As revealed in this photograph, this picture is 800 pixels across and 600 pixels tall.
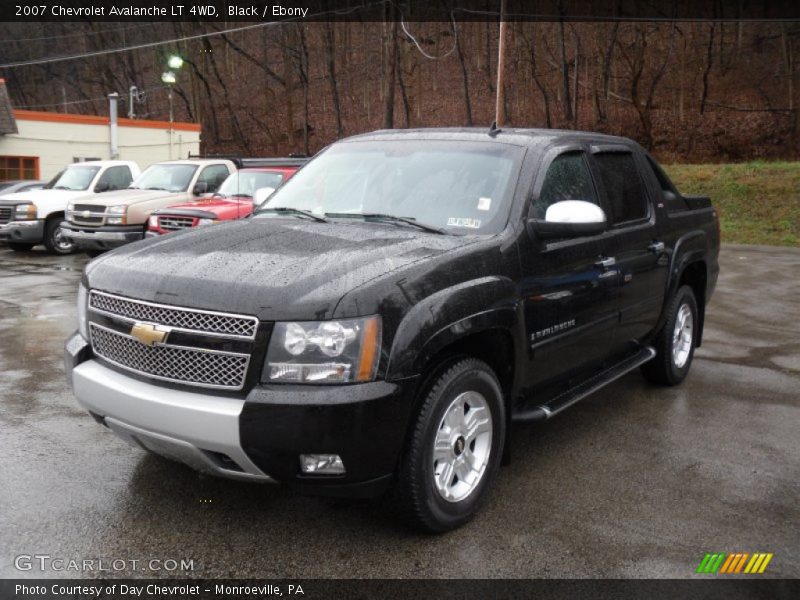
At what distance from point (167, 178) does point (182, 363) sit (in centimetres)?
1170

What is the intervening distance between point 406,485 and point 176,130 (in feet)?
116

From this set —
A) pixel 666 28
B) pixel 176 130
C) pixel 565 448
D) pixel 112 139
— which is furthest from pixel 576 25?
pixel 565 448

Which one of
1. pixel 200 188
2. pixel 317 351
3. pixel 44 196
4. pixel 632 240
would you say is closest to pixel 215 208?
pixel 200 188

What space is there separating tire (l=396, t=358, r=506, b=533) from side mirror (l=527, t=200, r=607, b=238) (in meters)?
0.82

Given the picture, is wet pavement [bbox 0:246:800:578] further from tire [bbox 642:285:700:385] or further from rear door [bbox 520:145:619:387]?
rear door [bbox 520:145:619:387]

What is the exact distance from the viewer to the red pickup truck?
11.0 meters

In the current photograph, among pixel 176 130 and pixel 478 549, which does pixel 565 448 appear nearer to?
pixel 478 549

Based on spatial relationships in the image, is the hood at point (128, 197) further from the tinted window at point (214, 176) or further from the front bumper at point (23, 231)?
the front bumper at point (23, 231)

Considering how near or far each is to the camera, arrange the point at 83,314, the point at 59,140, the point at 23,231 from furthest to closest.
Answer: the point at 59,140 → the point at 23,231 → the point at 83,314

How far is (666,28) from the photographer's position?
37.5 m

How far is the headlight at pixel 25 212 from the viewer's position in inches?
607

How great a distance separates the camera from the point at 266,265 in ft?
10.8
